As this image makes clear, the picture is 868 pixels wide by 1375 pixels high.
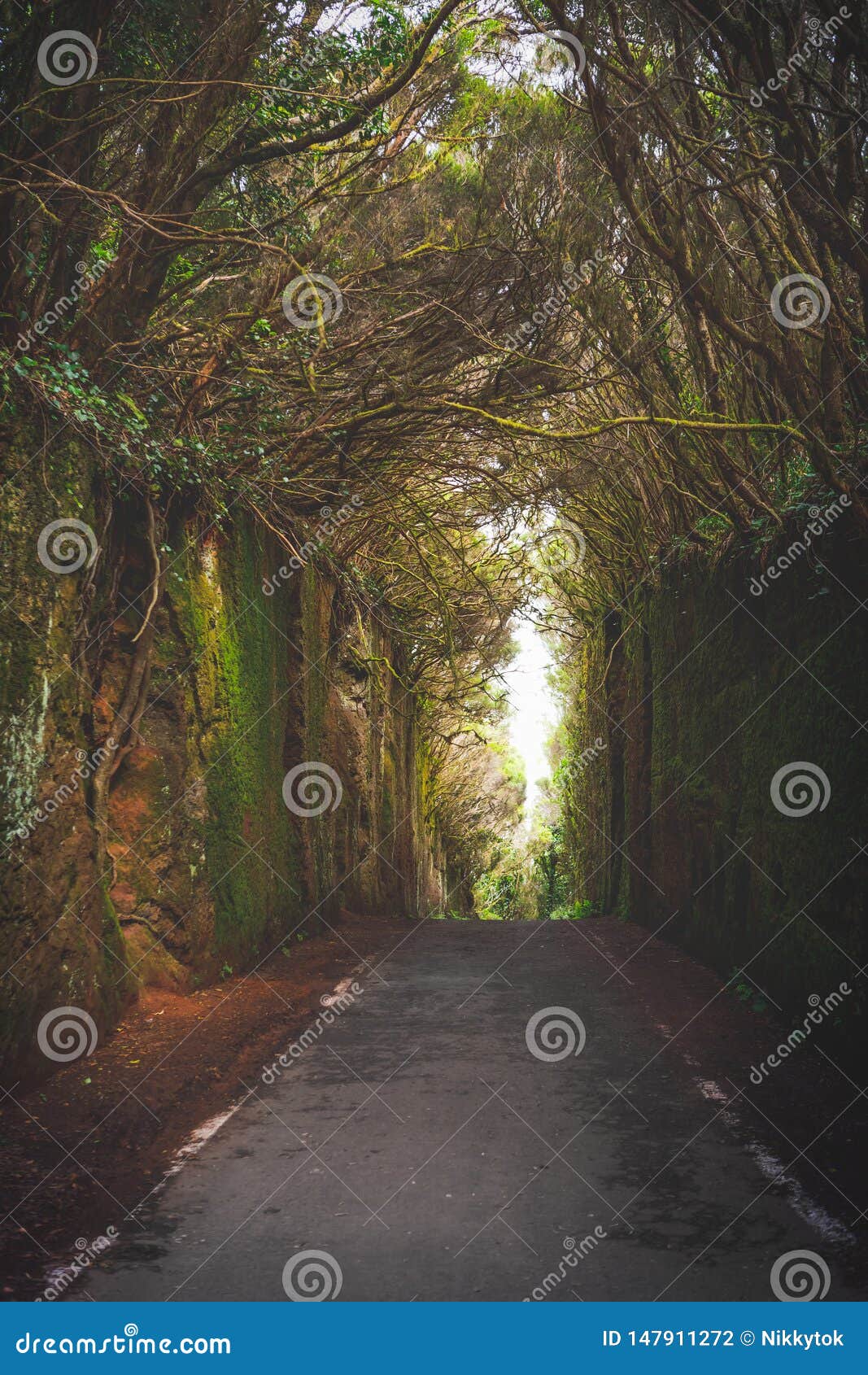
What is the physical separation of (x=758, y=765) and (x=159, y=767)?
4907 mm

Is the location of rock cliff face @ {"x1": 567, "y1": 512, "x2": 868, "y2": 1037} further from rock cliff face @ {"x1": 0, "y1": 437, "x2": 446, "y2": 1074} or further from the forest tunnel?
rock cliff face @ {"x1": 0, "y1": 437, "x2": 446, "y2": 1074}

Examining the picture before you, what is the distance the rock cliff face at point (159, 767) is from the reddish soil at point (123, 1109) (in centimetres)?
26

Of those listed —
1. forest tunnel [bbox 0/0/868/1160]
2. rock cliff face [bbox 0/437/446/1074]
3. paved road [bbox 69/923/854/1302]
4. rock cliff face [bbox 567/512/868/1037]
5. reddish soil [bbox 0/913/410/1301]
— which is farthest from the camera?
rock cliff face [bbox 567/512/868/1037]

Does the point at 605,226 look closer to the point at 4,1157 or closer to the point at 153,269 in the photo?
the point at 153,269

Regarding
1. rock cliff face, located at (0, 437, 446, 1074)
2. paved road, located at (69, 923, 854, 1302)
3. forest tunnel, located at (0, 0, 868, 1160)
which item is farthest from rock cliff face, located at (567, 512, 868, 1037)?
rock cliff face, located at (0, 437, 446, 1074)

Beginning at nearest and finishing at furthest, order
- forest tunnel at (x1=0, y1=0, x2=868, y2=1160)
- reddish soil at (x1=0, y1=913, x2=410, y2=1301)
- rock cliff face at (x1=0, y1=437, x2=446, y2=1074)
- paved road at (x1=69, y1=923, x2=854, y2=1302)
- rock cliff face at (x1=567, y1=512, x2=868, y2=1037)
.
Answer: paved road at (x1=69, y1=923, x2=854, y2=1302) → reddish soil at (x1=0, y1=913, x2=410, y2=1301) → rock cliff face at (x1=0, y1=437, x2=446, y2=1074) → forest tunnel at (x1=0, y1=0, x2=868, y2=1160) → rock cliff face at (x1=567, y1=512, x2=868, y2=1037)

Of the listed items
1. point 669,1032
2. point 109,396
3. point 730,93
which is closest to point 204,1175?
point 669,1032

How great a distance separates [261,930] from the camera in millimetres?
9602

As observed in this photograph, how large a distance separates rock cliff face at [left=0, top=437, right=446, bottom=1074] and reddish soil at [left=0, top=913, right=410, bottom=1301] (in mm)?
265

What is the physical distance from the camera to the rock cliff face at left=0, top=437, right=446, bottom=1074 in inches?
217

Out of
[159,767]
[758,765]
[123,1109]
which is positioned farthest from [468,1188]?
[758,765]

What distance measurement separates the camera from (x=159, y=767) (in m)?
7.66

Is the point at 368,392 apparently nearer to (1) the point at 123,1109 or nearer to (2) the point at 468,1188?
(1) the point at 123,1109

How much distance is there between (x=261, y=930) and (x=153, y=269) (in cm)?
615
